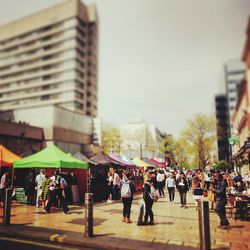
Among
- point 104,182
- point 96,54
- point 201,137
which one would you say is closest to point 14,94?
point 96,54

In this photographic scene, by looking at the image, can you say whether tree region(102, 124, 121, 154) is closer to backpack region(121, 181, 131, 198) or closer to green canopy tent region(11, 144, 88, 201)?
green canopy tent region(11, 144, 88, 201)

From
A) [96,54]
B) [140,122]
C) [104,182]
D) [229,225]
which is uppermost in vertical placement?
[96,54]

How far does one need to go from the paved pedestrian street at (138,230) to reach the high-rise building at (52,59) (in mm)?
66996

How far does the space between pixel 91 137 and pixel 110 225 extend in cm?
2990

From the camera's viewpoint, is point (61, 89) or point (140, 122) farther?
point (140, 122)

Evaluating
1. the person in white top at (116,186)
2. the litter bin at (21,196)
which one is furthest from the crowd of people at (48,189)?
the person in white top at (116,186)

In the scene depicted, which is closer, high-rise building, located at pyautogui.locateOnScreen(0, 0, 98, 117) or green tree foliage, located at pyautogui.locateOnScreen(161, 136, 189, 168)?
green tree foliage, located at pyautogui.locateOnScreen(161, 136, 189, 168)

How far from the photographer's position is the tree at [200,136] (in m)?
45.0

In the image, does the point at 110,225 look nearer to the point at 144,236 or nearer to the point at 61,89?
the point at 144,236

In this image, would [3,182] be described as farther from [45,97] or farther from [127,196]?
[45,97]

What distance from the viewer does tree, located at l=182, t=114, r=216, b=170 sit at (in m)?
45.0

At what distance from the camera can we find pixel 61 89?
79.5 m

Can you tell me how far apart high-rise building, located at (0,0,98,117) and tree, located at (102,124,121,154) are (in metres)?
30.3

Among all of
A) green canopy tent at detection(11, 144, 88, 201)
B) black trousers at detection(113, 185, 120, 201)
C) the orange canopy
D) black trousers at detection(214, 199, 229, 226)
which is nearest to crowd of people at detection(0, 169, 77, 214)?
green canopy tent at detection(11, 144, 88, 201)
